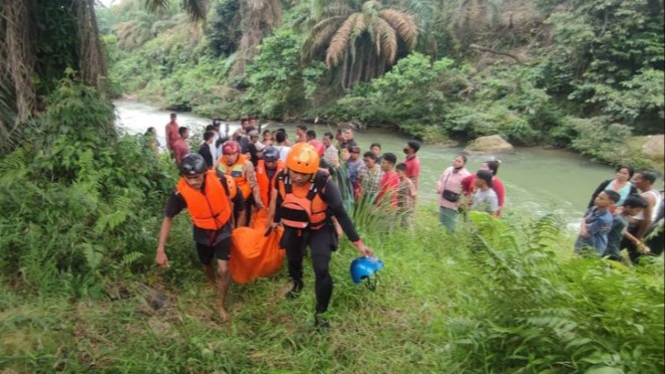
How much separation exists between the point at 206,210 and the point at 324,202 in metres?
1.00

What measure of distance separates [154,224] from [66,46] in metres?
3.06

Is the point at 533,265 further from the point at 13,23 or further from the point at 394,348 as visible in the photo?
the point at 13,23

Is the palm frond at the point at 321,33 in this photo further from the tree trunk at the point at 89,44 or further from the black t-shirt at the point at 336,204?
the black t-shirt at the point at 336,204

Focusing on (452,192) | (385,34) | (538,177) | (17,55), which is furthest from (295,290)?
(385,34)

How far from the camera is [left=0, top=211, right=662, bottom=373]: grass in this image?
307cm

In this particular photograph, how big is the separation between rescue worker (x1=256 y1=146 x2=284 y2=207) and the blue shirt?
10.1ft

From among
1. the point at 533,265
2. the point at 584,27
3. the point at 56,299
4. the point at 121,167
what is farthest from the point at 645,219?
the point at 121,167

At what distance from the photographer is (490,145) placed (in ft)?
40.9

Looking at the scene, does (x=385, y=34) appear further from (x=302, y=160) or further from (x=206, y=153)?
(x=302, y=160)

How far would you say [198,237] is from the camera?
3881mm

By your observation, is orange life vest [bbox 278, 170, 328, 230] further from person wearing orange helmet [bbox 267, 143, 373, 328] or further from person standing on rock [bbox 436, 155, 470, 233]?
person standing on rock [bbox 436, 155, 470, 233]

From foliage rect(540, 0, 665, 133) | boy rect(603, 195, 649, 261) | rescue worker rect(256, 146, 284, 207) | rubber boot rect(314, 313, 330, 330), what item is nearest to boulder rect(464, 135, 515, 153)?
foliage rect(540, 0, 665, 133)

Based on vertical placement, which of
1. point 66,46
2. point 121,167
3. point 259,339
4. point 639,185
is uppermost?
point 66,46

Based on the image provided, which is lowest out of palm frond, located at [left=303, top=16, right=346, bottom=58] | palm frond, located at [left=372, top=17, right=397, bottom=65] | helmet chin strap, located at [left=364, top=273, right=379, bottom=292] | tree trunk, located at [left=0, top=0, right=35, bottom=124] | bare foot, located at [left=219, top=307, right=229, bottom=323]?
bare foot, located at [left=219, top=307, right=229, bottom=323]
